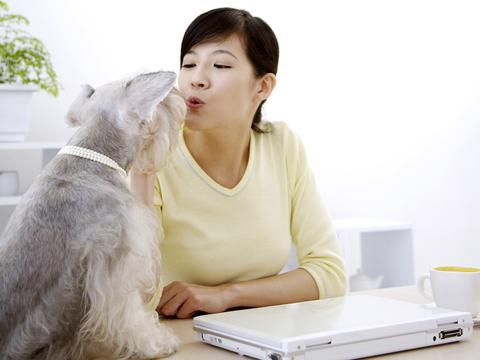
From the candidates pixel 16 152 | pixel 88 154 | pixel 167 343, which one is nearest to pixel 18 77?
pixel 16 152

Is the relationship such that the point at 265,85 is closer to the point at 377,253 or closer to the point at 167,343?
the point at 167,343

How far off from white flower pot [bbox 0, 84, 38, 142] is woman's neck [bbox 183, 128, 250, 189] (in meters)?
1.02

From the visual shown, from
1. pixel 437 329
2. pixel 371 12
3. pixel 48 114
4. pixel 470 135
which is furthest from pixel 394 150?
pixel 437 329

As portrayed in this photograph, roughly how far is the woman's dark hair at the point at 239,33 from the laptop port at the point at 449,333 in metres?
0.90

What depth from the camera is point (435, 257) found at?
159 inches

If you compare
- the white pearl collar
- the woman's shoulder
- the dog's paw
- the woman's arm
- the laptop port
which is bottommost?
the woman's arm

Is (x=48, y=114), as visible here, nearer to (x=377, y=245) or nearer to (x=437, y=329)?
(x=377, y=245)

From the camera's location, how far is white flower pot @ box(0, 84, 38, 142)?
2.65 metres

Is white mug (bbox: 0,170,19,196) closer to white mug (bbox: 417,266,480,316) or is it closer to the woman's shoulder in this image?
the woman's shoulder

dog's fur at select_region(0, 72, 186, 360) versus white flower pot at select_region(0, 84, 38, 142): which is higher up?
white flower pot at select_region(0, 84, 38, 142)

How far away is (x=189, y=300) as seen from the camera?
159 centimetres

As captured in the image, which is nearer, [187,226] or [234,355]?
[234,355]

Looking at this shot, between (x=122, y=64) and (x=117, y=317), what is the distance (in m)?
2.23

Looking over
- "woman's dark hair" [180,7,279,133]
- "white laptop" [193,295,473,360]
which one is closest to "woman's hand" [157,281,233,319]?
"white laptop" [193,295,473,360]
